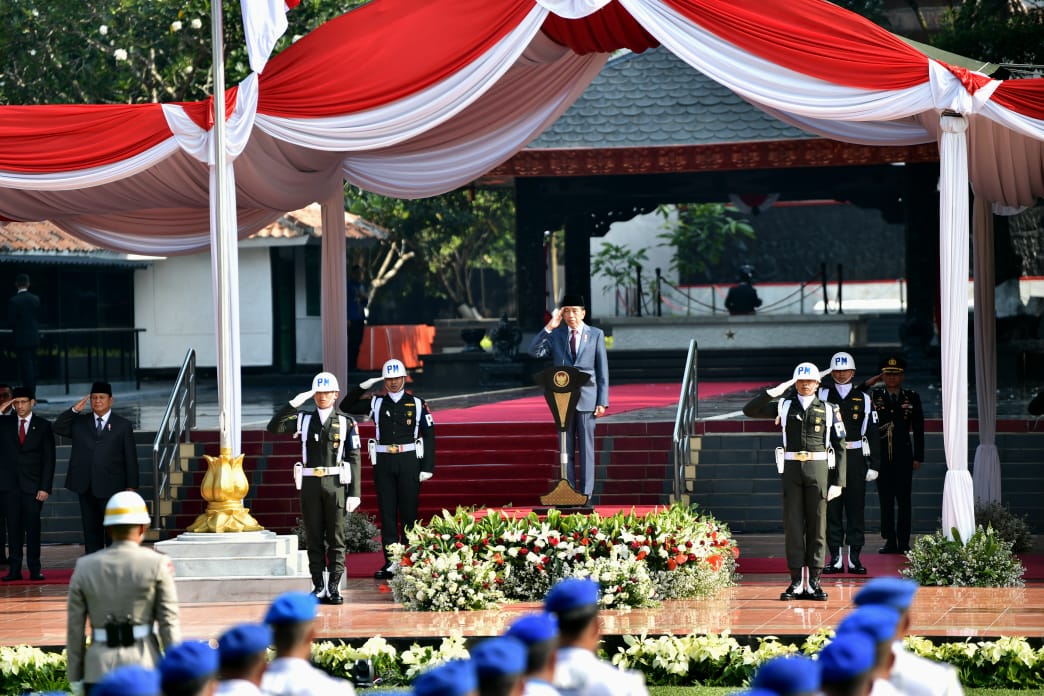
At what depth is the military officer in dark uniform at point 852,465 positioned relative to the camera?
1305cm

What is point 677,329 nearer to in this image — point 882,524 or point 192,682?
point 882,524

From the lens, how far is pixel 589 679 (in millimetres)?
5395

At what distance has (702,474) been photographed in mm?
16125

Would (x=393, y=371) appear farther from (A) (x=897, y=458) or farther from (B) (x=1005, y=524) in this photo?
(B) (x=1005, y=524)

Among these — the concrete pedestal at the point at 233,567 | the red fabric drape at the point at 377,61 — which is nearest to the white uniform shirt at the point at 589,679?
the concrete pedestal at the point at 233,567

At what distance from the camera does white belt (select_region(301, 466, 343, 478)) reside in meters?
12.2

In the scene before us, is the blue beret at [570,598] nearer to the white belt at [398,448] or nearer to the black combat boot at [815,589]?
the black combat boot at [815,589]

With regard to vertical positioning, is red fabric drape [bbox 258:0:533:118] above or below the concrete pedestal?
above

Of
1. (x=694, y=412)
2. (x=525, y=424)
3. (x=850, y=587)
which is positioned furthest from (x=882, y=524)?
(x=525, y=424)

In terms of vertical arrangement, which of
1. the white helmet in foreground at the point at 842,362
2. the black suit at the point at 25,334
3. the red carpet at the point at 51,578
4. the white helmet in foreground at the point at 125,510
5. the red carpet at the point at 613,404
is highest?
the black suit at the point at 25,334

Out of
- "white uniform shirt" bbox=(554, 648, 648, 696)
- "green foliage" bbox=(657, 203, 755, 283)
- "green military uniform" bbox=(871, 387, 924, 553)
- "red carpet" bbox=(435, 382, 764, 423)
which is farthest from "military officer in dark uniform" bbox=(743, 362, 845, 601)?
"green foliage" bbox=(657, 203, 755, 283)

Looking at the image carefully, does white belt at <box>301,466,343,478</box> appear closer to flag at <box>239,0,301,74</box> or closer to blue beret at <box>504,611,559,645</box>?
flag at <box>239,0,301,74</box>

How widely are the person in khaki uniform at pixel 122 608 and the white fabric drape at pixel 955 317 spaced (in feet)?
23.5

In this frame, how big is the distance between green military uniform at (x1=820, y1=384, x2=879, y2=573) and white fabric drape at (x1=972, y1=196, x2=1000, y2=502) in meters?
1.84
